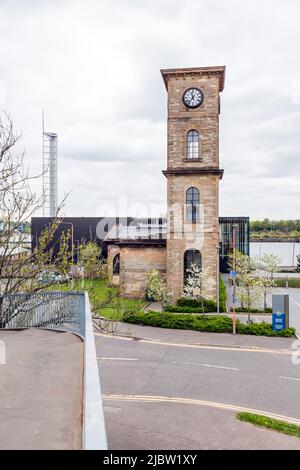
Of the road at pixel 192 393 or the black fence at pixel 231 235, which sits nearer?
the road at pixel 192 393

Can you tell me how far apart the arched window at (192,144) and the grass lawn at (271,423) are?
22.7m

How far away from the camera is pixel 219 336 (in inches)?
948

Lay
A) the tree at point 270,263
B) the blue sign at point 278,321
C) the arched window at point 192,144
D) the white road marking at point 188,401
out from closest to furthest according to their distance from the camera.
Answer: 1. the white road marking at point 188,401
2. the blue sign at point 278,321
3. the arched window at point 192,144
4. the tree at point 270,263

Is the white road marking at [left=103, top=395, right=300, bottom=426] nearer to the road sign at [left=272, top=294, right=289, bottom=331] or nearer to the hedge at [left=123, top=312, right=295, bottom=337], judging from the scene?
the hedge at [left=123, top=312, right=295, bottom=337]

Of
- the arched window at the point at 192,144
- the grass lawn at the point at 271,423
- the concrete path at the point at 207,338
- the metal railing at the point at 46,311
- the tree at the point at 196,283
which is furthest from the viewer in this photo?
the arched window at the point at 192,144

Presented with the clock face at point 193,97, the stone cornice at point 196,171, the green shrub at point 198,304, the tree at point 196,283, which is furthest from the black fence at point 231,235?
the clock face at point 193,97

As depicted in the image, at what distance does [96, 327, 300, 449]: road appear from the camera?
11.3m

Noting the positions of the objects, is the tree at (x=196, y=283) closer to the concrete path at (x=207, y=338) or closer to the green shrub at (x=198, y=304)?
the green shrub at (x=198, y=304)

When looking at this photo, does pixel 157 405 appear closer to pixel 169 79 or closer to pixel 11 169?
pixel 11 169

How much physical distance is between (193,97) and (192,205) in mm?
8323

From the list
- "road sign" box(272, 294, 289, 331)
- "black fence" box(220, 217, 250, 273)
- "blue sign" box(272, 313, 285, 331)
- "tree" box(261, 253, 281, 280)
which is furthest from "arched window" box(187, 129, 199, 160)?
"black fence" box(220, 217, 250, 273)

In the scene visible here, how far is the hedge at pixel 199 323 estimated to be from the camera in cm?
2434

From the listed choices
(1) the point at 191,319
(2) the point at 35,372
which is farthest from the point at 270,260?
(2) the point at 35,372

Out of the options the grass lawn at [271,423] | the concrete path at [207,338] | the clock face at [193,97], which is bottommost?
the concrete path at [207,338]
